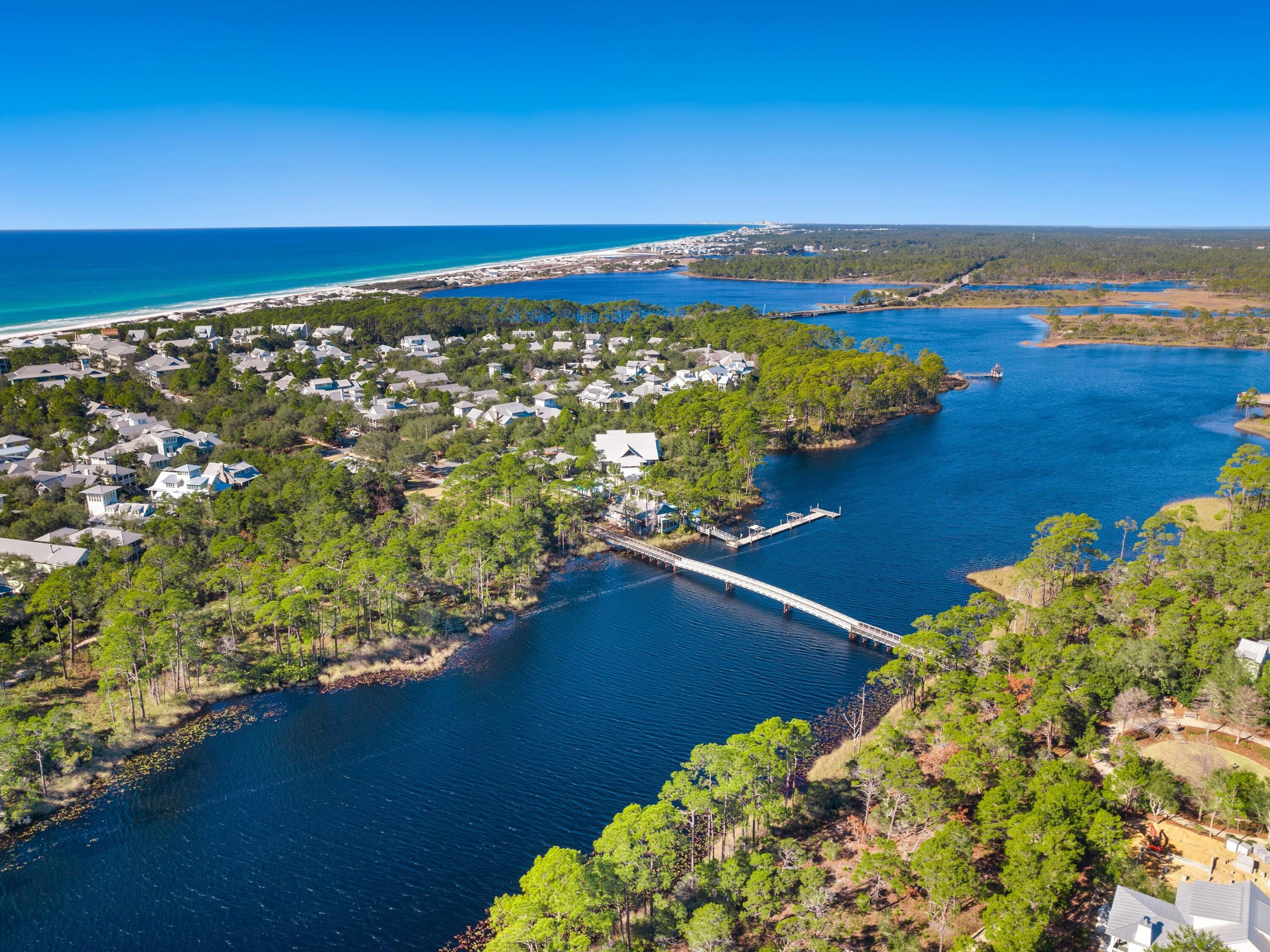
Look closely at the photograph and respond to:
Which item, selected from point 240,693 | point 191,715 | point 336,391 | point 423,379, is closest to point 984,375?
point 423,379

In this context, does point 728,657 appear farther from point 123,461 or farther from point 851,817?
point 123,461

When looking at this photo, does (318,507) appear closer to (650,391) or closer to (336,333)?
(650,391)

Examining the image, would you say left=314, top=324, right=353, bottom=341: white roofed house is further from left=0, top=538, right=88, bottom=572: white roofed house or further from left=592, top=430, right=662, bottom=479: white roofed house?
left=0, top=538, right=88, bottom=572: white roofed house

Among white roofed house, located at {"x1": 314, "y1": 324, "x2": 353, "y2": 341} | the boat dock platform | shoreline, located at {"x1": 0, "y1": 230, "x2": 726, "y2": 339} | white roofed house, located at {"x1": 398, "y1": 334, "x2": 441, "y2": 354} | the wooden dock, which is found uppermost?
shoreline, located at {"x1": 0, "y1": 230, "x2": 726, "y2": 339}

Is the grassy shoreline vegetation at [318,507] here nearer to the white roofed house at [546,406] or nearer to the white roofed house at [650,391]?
the white roofed house at [546,406]

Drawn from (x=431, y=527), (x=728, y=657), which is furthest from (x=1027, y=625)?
(x=431, y=527)

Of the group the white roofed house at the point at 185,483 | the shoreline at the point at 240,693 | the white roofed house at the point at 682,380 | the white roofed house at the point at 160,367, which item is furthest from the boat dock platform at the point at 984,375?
the white roofed house at the point at 160,367

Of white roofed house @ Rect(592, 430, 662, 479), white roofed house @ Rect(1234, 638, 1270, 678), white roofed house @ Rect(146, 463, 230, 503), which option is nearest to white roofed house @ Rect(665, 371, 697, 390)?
white roofed house @ Rect(592, 430, 662, 479)
